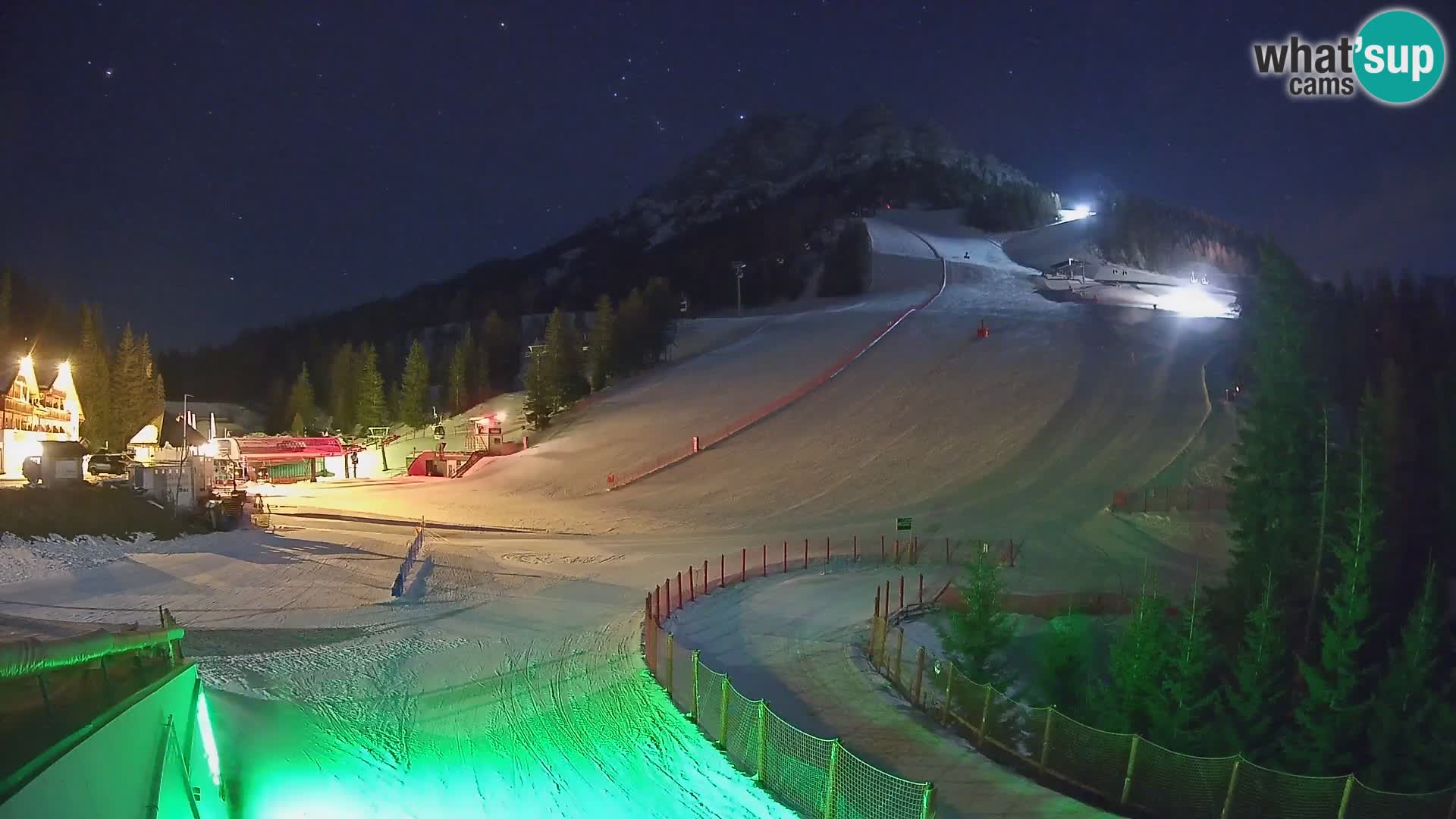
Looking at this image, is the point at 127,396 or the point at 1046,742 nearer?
the point at 1046,742

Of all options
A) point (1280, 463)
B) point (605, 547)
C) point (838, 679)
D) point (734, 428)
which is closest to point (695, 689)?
point (838, 679)

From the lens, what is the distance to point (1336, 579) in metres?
19.7

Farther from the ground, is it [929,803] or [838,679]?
[929,803]

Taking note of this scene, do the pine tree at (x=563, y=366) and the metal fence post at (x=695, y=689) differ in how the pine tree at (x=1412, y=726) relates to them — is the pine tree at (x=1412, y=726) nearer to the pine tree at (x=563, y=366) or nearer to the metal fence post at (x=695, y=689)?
the metal fence post at (x=695, y=689)

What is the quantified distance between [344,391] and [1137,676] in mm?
80309

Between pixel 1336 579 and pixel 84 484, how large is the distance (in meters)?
32.3

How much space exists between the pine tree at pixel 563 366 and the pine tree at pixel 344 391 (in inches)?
1043

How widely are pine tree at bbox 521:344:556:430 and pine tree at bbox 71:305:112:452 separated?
26.5 meters

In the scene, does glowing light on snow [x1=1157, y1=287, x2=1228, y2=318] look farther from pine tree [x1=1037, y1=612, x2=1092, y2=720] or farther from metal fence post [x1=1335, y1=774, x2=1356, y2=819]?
metal fence post [x1=1335, y1=774, x2=1356, y2=819]

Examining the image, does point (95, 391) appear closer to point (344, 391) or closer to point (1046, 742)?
point (344, 391)

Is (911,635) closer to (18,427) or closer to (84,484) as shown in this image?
(84,484)

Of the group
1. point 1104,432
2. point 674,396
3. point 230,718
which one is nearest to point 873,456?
point 1104,432

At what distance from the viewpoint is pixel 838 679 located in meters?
13.3

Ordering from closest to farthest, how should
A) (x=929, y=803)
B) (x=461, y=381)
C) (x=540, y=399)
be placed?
(x=929, y=803), (x=540, y=399), (x=461, y=381)
